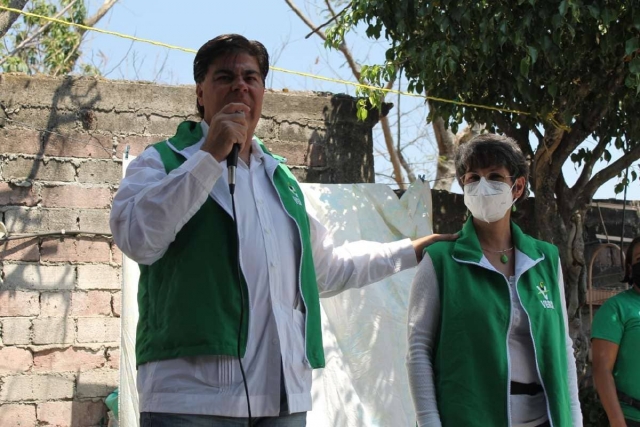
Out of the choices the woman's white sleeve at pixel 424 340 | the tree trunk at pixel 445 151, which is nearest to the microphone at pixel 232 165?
the woman's white sleeve at pixel 424 340

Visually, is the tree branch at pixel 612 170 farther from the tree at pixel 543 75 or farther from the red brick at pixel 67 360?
the red brick at pixel 67 360

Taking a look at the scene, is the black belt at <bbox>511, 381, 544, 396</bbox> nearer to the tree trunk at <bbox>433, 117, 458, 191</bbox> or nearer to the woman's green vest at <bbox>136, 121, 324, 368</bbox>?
the woman's green vest at <bbox>136, 121, 324, 368</bbox>

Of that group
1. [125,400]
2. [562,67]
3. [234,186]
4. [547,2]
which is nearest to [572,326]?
[562,67]

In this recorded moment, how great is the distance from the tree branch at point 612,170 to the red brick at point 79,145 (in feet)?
9.18

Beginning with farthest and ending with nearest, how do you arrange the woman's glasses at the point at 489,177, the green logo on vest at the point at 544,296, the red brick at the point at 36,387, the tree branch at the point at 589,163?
the tree branch at the point at 589,163 < the red brick at the point at 36,387 < the woman's glasses at the point at 489,177 < the green logo on vest at the point at 544,296

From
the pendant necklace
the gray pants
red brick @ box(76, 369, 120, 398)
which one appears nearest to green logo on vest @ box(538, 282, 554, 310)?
the pendant necklace

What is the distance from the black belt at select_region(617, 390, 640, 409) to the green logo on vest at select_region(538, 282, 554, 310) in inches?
61.0

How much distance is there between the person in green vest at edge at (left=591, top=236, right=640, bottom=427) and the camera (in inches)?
150

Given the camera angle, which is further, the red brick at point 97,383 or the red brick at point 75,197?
the red brick at point 75,197

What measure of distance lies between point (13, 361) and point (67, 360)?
26cm

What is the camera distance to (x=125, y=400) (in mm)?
4059

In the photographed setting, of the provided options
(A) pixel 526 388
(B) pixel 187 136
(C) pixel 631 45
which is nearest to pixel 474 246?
(A) pixel 526 388

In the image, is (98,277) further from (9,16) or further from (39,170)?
(9,16)

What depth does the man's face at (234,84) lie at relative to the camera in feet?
7.55
